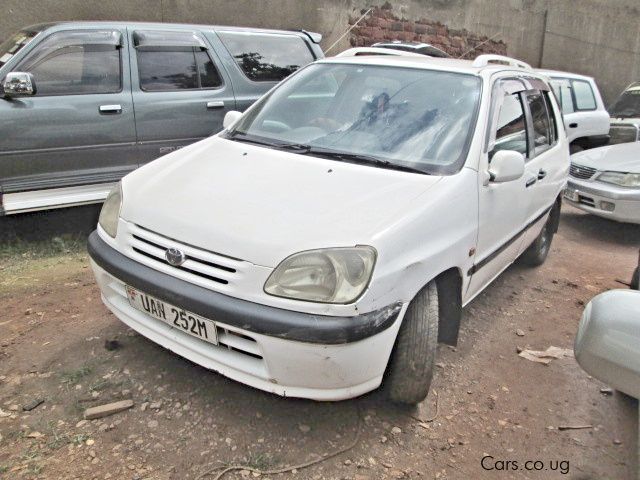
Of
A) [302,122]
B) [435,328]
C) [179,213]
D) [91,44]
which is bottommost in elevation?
[435,328]

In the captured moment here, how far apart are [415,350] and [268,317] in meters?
0.75

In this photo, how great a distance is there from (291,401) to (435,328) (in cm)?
80

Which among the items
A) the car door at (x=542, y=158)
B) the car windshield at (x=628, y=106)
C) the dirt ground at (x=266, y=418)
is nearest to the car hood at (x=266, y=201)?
the dirt ground at (x=266, y=418)

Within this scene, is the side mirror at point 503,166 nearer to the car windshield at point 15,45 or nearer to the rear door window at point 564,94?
the car windshield at point 15,45

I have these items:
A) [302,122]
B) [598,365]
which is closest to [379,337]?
[598,365]

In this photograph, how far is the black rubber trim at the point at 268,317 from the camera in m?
2.12

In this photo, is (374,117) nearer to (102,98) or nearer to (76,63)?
(102,98)

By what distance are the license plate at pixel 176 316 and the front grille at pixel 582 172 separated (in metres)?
5.40

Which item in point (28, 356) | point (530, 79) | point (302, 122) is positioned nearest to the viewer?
point (28, 356)

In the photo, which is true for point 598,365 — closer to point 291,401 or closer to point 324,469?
point 324,469

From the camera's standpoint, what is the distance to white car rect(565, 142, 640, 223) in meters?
5.79

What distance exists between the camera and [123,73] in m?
4.69

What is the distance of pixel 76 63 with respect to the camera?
4496 millimetres

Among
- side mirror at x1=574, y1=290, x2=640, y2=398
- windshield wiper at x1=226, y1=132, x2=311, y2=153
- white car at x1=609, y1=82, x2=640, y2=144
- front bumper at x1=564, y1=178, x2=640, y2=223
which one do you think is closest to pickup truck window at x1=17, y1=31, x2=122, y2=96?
windshield wiper at x1=226, y1=132, x2=311, y2=153
